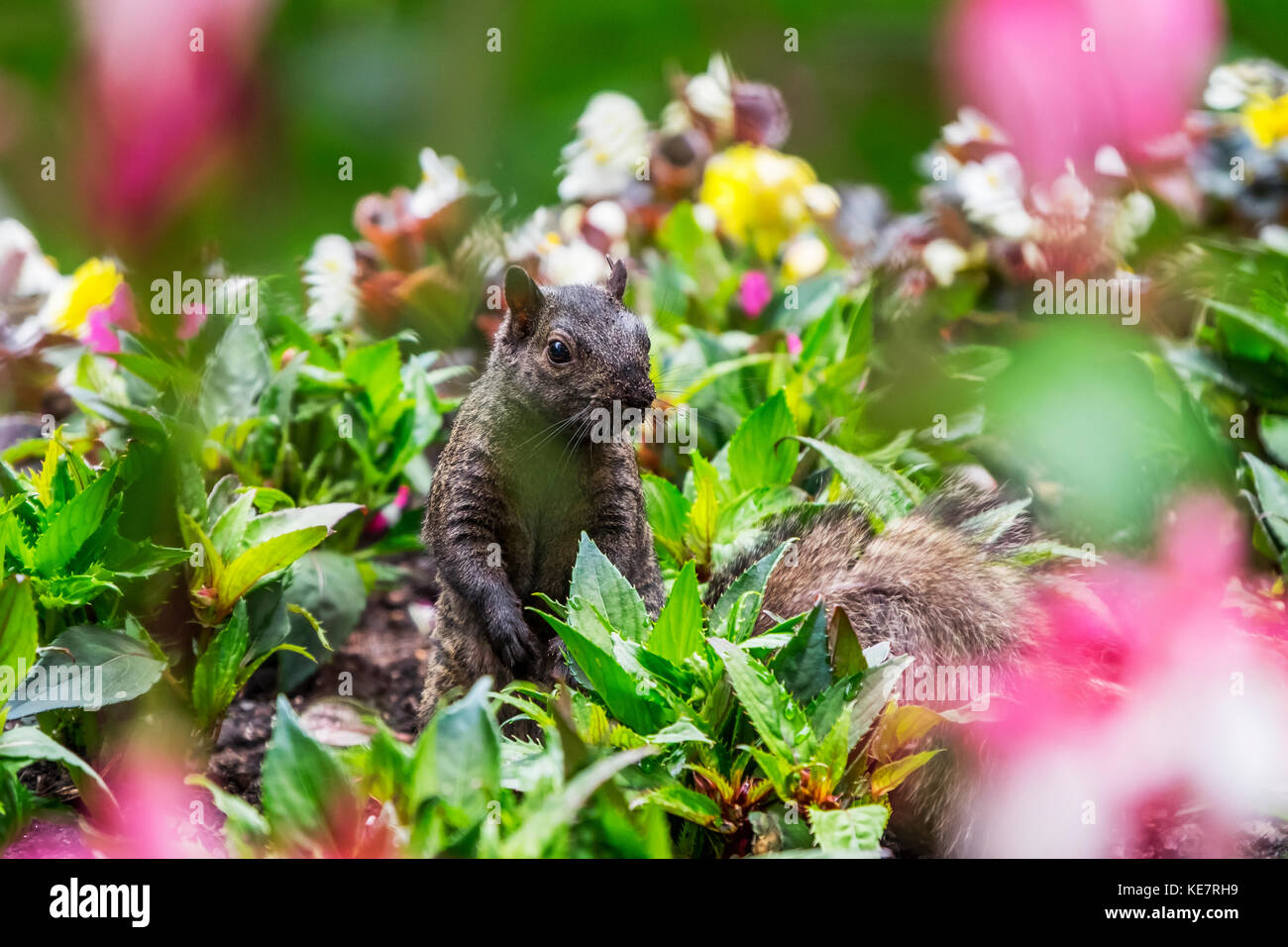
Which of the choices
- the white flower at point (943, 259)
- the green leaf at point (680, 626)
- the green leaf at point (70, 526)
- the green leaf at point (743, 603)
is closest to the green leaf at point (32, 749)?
the green leaf at point (70, 526)

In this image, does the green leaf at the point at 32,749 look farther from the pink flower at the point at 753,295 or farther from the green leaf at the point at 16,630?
the pink flower at the point at 753,295

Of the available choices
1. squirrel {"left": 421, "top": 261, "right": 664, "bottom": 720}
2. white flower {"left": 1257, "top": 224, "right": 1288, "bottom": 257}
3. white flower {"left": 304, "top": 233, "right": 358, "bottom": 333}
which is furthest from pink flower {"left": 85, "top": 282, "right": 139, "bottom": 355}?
white flower {"left": 1257, "top": 224, "right": 1288, "bottom": 257}

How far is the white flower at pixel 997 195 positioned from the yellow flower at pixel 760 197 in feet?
2.10

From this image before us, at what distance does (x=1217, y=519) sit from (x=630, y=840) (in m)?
1.49

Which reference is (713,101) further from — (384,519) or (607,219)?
(384,519)

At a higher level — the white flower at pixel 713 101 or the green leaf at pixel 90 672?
the white flower at pixel 713 101

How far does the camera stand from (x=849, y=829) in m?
1.29

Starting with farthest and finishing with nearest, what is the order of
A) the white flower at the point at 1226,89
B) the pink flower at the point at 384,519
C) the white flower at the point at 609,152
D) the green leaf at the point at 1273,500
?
the white flower at the point at 609,152, the white flower at the point at 1226,89, the pink flower at the point at 384,519, the green leaf at the point at 1273,500

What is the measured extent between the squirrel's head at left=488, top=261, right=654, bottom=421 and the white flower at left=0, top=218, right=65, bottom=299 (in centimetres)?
159

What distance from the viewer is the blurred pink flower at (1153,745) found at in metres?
1.13

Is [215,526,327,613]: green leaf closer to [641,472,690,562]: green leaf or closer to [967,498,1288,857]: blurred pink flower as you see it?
[641,472,690,562]: green leaf

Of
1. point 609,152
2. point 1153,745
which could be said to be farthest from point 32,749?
point 609,152

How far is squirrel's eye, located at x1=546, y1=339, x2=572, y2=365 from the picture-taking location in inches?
71.2
